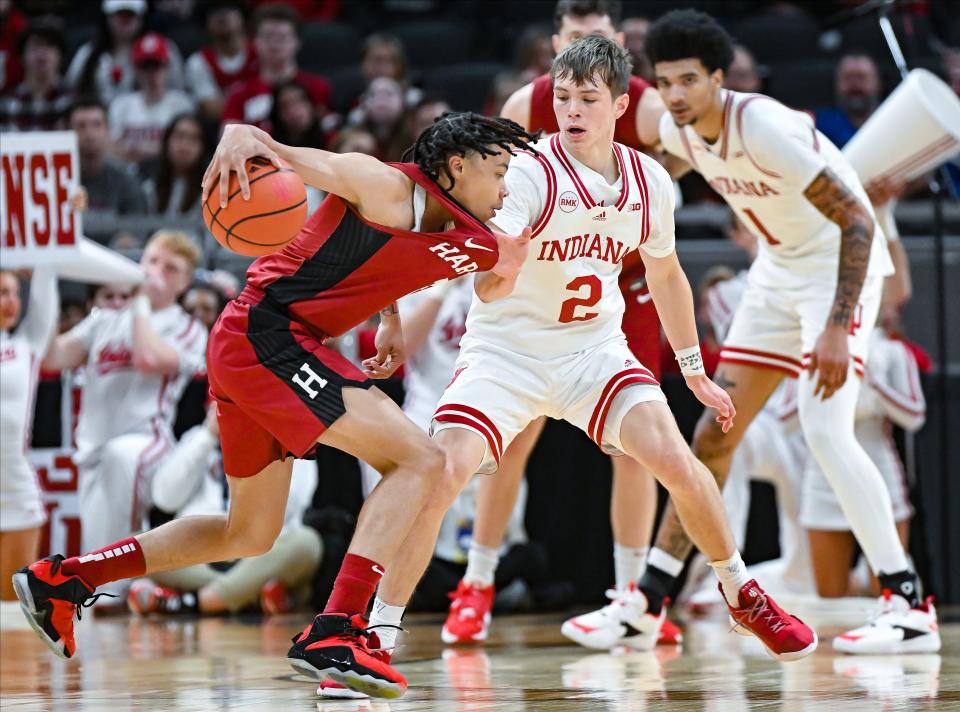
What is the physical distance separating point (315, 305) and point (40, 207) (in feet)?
12.4

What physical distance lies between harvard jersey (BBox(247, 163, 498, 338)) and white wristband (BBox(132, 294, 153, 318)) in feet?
12.2

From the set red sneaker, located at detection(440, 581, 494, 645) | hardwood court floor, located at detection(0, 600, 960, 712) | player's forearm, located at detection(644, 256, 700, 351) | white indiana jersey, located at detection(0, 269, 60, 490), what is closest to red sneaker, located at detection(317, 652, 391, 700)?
hardwood court floor, located at detection(0, 600, 960, 712)

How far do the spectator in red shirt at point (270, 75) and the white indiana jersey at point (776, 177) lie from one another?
5302mm

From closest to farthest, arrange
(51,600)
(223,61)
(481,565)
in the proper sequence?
1. (51,600)
2. (481,565)
3. (223,61)

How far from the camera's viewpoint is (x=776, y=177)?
5.37 m

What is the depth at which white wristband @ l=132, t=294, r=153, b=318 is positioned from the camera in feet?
25.2

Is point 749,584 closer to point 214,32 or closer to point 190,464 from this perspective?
point 190,464

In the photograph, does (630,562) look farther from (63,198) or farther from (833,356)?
(63,198)

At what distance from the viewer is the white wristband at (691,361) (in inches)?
182

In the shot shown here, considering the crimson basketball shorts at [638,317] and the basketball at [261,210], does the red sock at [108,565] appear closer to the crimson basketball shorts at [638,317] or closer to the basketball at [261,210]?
the basketball at [261,210]

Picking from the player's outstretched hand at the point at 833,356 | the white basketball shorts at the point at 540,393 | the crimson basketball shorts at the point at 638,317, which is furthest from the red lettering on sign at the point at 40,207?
the player's outstretched hand at the point at 833,356

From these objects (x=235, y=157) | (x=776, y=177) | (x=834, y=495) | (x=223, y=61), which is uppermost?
(x=223, y=61)

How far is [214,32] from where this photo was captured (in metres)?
11.3

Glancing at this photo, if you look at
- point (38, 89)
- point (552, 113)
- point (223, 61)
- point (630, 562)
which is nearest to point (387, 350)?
point (552, 113)
